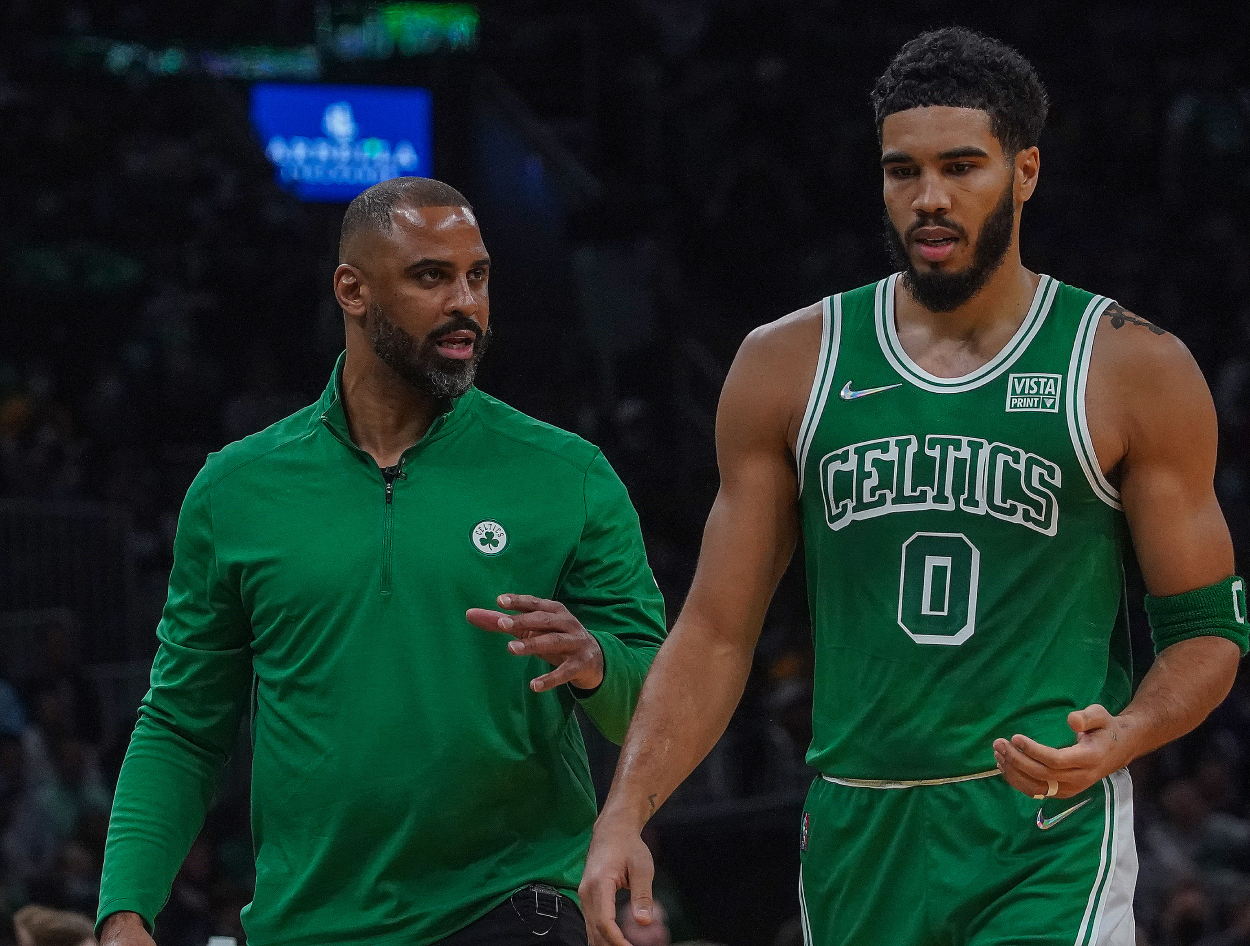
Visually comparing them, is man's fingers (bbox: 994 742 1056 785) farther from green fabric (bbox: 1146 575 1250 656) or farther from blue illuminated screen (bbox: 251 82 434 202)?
blue illuminated screen (bbox: 251 82 434 202)

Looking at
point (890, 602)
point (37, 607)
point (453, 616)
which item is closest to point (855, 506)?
point (890, 602)

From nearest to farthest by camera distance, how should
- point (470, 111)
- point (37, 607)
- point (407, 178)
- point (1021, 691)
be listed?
point (1021, 691)
point (407, 178)
point (37, 607)
point (470, 111)

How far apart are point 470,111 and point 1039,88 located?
47.9 ft

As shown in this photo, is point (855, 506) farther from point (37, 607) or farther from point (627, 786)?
point (37, 607)

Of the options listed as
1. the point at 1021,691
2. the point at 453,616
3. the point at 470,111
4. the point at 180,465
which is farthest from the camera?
the point at 470,111

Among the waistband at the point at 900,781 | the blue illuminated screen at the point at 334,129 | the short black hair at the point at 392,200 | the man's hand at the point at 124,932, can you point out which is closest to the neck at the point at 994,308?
the waistband at the point at 900,781

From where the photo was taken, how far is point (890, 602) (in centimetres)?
339

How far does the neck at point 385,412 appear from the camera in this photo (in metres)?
4.06

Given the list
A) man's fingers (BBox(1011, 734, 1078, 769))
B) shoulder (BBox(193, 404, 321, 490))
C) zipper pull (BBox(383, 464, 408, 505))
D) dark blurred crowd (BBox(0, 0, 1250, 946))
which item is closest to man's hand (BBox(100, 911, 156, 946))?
shoulder (BBox(193, 404, 321, 490))

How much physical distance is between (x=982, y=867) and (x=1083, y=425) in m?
0.80

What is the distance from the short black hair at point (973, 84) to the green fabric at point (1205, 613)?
0.86 metres

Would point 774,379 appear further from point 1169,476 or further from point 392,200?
point 392,200

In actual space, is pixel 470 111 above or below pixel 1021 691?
above

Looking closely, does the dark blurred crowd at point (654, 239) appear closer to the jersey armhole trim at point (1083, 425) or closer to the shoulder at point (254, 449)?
the shoulder at point (254, 449)
